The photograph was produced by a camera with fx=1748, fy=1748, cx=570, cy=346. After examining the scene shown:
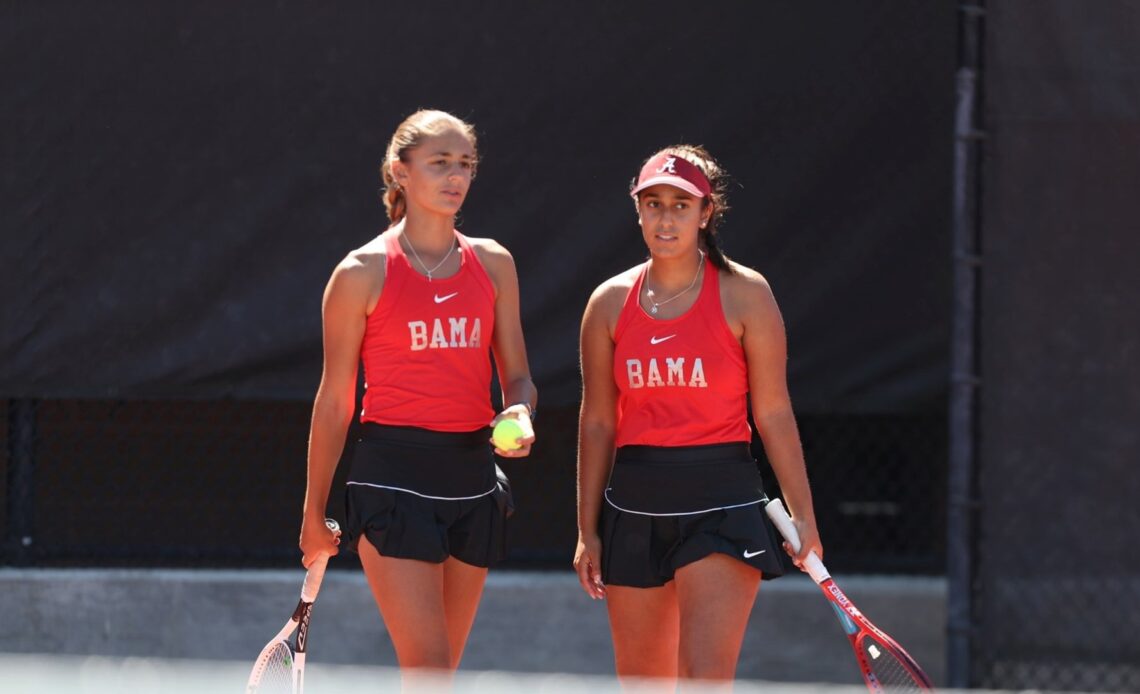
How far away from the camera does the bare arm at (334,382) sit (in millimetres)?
4000

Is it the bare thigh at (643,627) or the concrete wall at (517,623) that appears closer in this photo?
the bare thigh at (643,627)

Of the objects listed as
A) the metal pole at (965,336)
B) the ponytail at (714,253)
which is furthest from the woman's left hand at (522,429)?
the metal pole at (965,336)

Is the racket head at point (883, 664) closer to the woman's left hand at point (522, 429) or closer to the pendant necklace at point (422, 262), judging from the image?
the woman's left hand at point (522, 429)

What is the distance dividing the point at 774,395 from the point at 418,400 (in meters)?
0.82

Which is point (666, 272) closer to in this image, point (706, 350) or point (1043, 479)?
point (706, 350)

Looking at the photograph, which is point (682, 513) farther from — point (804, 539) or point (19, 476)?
point (19, 476)

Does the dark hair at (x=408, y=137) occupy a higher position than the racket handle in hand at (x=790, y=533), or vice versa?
the dark hair at (x=408, y=137)

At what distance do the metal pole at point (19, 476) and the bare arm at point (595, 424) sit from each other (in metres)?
2.30

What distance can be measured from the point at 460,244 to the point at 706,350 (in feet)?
2.11

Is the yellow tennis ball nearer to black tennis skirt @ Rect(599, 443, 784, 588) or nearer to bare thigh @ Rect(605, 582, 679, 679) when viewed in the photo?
black tennis skirt @ Rect(599, 443, 784, 588)

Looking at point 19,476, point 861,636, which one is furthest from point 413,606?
point 19,476

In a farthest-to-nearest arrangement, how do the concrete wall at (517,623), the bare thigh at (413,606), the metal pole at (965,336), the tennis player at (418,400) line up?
the concrete wall at (517,623) → the metal pole at (965,336) → the tennis player at (418,400) → the bare thigh at (413,606)

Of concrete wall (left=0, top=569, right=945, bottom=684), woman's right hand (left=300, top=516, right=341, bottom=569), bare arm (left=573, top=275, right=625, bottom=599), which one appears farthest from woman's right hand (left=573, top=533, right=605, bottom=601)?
concrete wall (left=0, top=569, right=945, bottom=684)

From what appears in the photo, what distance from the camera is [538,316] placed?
5504 mm
